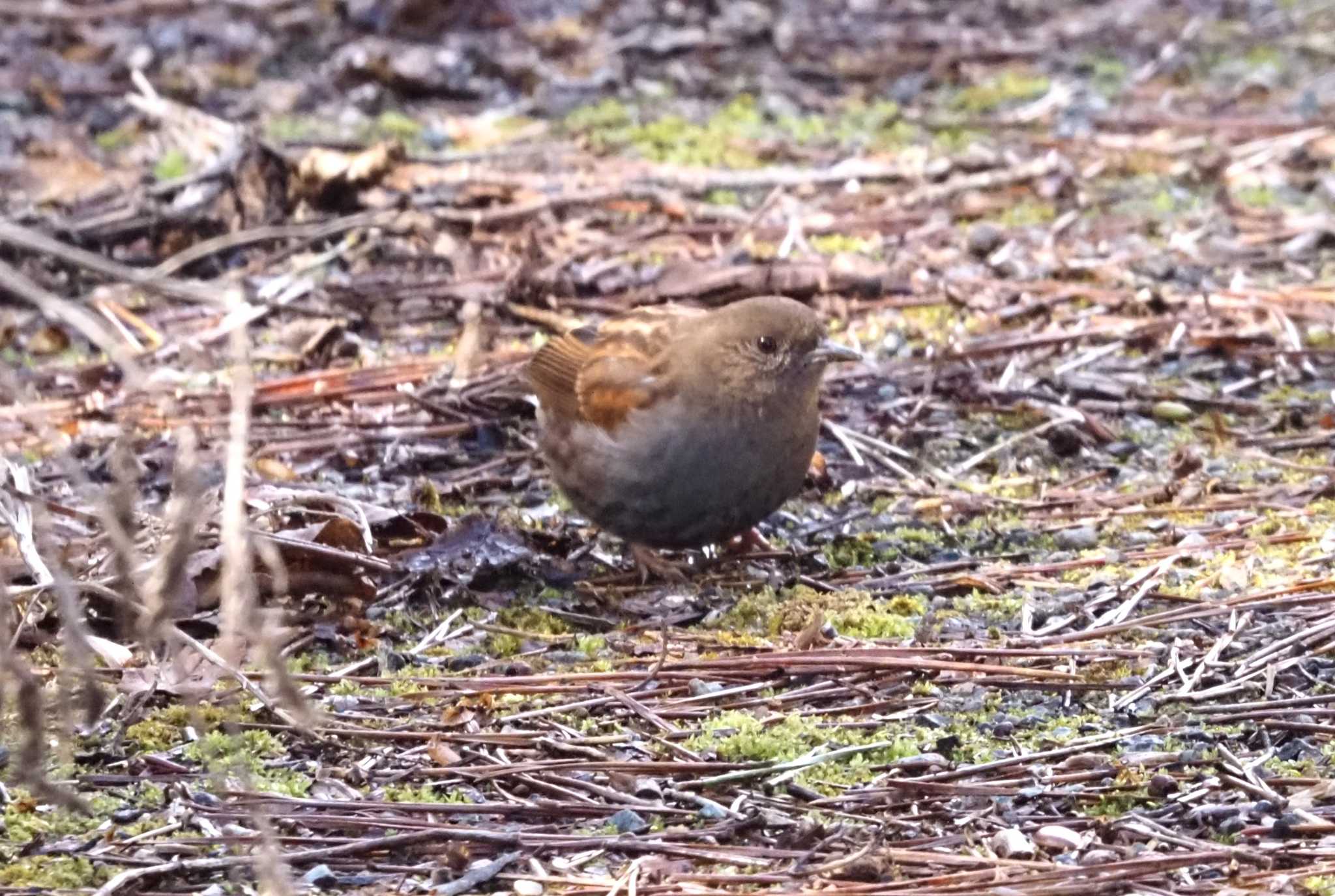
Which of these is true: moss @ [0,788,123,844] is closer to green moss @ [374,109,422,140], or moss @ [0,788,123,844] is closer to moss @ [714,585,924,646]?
moss @ [714,585,924,646]

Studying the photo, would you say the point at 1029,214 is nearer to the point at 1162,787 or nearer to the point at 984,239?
the point at 984,239

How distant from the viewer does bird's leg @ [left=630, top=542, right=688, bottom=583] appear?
560 centimetres

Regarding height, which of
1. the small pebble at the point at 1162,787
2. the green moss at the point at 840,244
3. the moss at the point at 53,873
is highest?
the green moss at the point at 840,244

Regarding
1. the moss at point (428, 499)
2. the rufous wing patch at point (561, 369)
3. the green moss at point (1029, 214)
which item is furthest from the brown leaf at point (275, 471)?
the green moss at point (1029, 214)

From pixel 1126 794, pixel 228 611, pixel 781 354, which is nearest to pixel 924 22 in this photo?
pixel 781 354

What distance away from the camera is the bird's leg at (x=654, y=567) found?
5602mm

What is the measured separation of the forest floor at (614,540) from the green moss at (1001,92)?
0.04 meters

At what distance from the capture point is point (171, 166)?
353 inches

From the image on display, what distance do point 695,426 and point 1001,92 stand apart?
5.72 metres

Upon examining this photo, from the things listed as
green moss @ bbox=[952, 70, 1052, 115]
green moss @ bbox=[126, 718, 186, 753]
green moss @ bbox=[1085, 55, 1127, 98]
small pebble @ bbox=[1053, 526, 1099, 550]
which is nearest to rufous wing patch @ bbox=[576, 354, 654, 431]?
small pebble @ bbox=[1053, 526, 1099, 550]

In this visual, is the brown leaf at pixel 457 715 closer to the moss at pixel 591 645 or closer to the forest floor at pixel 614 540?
the forest floor at pixel 614 540

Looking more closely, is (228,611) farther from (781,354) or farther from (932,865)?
(781,354)

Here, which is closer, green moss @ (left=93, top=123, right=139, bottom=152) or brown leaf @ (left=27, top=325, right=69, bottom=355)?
brown leaf @ (left=27, top=325, right=69, bottom=355)

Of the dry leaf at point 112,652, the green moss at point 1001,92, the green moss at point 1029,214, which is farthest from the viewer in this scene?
the green moss at point 1001,92
